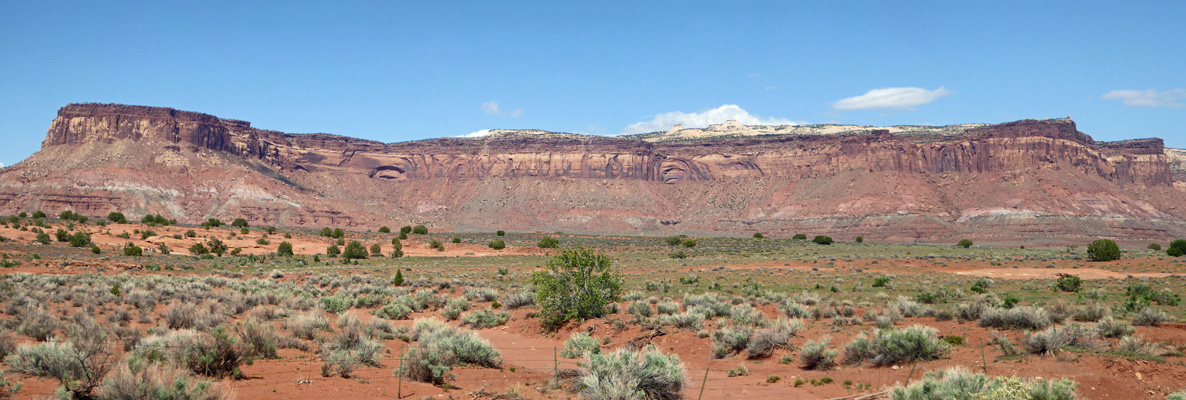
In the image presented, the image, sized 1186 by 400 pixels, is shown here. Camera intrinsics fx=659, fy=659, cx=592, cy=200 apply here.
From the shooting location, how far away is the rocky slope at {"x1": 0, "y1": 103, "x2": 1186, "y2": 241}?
99.7 metres

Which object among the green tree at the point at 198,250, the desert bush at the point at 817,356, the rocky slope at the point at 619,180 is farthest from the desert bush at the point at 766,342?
the rocky slope at the point at 619,180

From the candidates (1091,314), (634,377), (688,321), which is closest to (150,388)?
(634,377)

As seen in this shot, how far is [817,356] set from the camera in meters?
12.3

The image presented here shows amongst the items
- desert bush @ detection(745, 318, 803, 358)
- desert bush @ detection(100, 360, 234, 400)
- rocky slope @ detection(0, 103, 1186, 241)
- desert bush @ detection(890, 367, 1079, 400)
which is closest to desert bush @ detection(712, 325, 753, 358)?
desert bush @ detection(745, 318, 803, 358)

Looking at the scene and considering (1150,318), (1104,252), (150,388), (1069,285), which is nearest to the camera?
(150,388)

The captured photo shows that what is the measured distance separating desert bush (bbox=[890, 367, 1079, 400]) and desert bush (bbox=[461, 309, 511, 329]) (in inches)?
529

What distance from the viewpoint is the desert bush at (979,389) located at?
701cm

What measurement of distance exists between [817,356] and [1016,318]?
473 centimetres

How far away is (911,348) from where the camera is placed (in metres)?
11.7

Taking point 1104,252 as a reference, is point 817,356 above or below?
above

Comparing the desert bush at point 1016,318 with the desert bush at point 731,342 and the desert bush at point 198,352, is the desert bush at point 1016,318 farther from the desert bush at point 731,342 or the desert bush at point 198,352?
the desert bush at point 198,352

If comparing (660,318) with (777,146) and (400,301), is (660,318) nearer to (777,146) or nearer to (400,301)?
(400,301)

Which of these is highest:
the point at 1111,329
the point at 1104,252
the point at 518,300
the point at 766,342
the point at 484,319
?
the point at 1111,329

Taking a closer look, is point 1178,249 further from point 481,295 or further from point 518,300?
point 481,295
